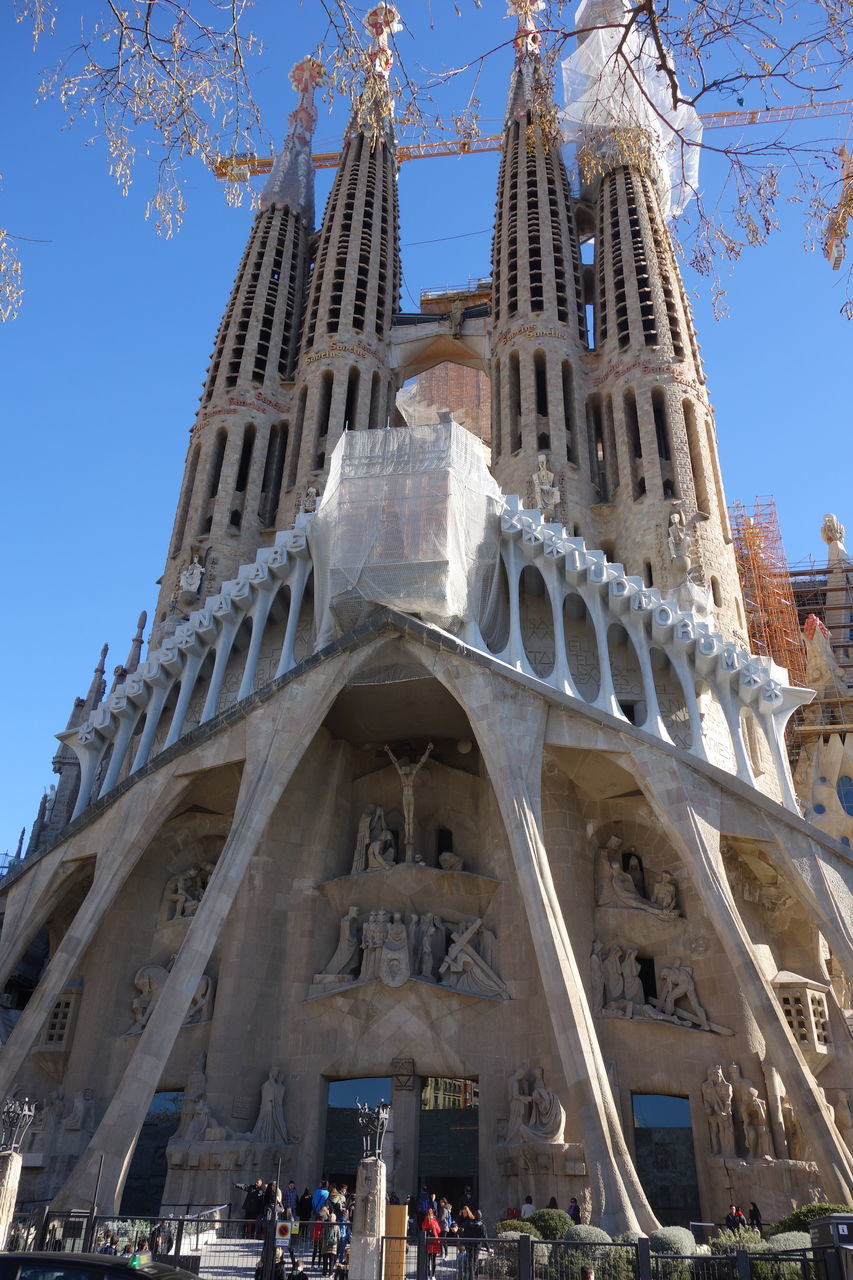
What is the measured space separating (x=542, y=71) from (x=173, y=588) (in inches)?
711

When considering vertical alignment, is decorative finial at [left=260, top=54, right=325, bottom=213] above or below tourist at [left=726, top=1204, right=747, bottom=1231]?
above

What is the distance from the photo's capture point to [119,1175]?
43.4 ft

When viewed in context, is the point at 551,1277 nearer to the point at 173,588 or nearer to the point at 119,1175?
the point at 119,1175

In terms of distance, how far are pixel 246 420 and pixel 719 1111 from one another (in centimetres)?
1965

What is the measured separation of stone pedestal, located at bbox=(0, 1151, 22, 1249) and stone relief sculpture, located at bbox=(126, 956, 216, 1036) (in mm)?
7213

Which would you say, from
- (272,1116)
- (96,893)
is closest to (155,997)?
(96,893)

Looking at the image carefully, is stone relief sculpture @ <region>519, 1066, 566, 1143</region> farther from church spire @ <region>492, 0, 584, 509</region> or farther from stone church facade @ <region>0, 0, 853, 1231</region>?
church spire @ <region>492, 0, 584, 509</region>

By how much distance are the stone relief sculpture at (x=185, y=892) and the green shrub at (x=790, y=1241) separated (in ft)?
37.6

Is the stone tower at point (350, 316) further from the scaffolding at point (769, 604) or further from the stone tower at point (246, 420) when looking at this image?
the scaffolding at point (769, 604)

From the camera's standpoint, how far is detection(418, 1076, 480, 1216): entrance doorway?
15.6 m

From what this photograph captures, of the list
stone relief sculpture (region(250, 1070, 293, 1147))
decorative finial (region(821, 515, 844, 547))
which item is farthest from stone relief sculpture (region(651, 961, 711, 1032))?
decorative finial (region(821, 515, 844, 547))

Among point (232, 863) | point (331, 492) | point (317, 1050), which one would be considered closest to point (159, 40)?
point (232, 863)

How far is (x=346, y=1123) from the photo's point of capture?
1659 centimetres

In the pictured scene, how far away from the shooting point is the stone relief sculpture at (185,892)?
18.8m
